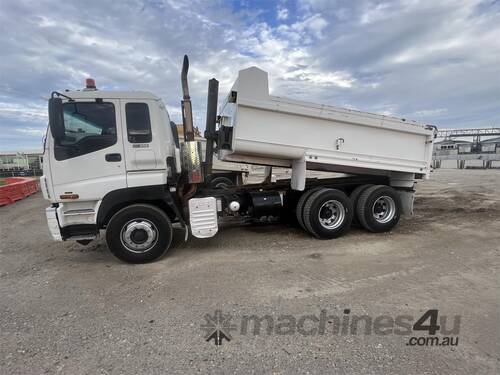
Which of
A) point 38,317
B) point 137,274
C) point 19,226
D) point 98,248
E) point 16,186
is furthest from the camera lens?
point 16,186

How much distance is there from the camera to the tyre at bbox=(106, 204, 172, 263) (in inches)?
179

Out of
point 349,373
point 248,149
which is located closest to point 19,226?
point 248,149

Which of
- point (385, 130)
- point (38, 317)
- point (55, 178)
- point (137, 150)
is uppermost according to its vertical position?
point (385, 130)

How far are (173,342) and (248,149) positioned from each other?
128 inches

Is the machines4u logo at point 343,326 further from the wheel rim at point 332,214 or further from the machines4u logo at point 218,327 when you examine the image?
the wheel rim at point 332,214

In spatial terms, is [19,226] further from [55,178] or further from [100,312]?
[100,312]

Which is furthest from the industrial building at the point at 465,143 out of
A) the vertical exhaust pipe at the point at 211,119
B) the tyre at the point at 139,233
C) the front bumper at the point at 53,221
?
the front bumper at the point at 53,221

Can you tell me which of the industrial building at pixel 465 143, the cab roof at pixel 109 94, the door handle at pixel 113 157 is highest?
the industrial building at pixel 465 143

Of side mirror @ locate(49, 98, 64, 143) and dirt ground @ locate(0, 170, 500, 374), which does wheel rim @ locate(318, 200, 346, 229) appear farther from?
side mirror @ locate(49, 98, 64, 143)

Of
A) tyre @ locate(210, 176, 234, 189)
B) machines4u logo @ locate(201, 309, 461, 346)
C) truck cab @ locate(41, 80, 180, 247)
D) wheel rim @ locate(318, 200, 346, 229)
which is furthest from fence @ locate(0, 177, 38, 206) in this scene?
machines4u logo @ locate(201, 309, 461, 346)

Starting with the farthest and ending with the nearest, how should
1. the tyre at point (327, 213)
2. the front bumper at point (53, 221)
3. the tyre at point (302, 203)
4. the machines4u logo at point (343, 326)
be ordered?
1. the tyre at point (302, 203)
2. the tyre at point (327, 213)
3. the front bumper at point (53, 221)
4. the machines4u logo at point (343, 326)

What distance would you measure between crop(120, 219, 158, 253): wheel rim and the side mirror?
1.59 m

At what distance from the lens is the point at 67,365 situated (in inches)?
97.7

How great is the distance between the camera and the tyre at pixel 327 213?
5570 millimetres
